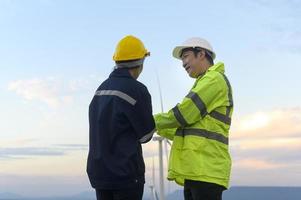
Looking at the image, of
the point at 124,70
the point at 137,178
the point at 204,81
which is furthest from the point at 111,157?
the point at 204,81

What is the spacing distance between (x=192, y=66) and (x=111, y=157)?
5.25ft

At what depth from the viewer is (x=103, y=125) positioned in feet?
20.9

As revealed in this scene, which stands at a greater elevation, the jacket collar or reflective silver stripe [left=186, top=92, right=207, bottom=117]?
the jacket collar

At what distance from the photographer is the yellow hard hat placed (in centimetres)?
653

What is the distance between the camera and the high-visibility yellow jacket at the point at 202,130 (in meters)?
6.73

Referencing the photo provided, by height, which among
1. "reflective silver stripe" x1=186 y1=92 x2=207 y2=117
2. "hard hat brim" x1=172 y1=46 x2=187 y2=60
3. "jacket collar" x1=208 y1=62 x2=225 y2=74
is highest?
"hard hat brim" x1=172 y1=46 x2=187 y2=60

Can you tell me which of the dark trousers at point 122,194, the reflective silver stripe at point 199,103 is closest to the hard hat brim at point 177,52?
the reflective silver stripe at point 199,103

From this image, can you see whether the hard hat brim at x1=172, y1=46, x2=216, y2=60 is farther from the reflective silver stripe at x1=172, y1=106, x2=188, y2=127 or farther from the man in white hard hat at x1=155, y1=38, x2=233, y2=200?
the reflective silver stripe at x1=172, y1=106, x2=188, y2=127

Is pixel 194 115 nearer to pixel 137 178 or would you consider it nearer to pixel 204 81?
pixel 204 81

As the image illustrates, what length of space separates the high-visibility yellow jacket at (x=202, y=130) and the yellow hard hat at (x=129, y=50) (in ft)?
2.48

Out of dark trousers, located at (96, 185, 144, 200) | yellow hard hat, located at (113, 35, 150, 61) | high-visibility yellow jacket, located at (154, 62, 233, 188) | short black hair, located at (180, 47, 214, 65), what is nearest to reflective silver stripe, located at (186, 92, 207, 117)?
high-visibility yellow jacket, located at (154, 62, 233, 188)

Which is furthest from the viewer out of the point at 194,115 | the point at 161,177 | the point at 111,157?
the point at 161,177

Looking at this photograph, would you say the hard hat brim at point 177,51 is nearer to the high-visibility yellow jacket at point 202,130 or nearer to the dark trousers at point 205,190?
the high-visibility yellow jacket at point 202,130

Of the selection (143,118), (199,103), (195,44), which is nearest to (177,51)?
(195,44)
